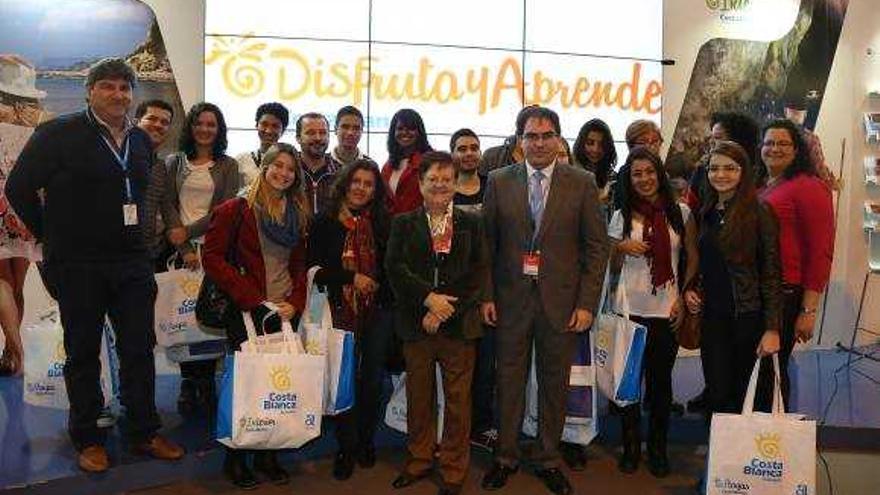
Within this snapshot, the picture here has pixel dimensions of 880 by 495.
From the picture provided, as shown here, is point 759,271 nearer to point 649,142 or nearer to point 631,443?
point 631,443

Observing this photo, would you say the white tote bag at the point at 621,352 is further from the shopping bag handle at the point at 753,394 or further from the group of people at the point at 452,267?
the shopping bag handle at the point at 753,394

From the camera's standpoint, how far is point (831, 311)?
6418 mm

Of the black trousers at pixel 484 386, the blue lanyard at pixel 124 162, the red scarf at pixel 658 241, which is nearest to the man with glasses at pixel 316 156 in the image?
the blue lanyard at pixel 124 162

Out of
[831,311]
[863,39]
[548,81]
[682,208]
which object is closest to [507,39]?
[548,81]

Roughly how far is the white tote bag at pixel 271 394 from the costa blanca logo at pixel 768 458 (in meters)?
1.71

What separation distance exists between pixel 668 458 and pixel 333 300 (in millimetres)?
1841

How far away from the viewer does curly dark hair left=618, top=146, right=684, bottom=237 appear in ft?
11.2

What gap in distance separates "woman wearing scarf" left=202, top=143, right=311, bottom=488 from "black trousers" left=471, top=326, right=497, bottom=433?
38.2 inches

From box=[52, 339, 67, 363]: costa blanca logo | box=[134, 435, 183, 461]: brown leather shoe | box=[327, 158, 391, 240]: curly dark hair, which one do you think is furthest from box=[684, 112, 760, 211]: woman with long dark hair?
box=[52, 339, 67, 363]: costa blanca logo

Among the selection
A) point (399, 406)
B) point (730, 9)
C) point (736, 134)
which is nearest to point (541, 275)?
point (399, 406)

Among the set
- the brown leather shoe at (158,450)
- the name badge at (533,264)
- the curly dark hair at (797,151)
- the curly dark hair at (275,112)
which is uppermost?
the curly dark hair at (275,112)

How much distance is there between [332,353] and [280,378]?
0.27 m

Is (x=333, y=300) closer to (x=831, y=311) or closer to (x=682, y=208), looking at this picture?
(x=682, y=208)

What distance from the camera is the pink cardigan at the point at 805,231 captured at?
10.5 ft
